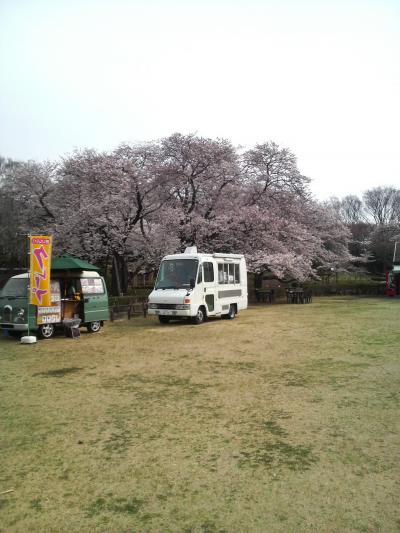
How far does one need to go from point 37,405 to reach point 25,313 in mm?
6460

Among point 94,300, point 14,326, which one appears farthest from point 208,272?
point 14,326

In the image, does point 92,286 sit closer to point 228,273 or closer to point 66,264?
point 66,264

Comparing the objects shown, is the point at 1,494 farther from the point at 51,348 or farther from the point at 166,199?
the point at 166,199

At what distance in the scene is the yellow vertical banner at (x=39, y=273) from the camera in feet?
38.2

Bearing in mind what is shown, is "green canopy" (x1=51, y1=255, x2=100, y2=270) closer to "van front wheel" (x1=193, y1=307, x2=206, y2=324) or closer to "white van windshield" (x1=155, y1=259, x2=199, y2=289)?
"white van windshield" (x1=155, y1=259, x2=199, y2=289)

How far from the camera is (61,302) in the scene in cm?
1320

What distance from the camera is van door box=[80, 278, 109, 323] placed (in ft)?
44.7

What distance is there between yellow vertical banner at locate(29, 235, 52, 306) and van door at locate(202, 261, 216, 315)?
19.2ft

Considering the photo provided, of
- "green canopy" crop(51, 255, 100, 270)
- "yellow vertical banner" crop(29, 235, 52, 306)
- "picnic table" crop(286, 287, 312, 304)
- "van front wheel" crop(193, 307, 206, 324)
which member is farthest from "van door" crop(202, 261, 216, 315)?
"picnic table" crop(286, 287, 312, 304)

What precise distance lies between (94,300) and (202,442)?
993 centimetres

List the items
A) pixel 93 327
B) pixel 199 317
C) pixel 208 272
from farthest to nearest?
pixel 208 272
pixel 199 317
pixel 93 327

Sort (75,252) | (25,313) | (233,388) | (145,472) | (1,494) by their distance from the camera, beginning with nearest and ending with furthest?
(1,494)
(145,472)
(233,388)
(25,313)
(75,252)

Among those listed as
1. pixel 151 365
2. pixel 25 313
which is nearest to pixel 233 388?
pixel 151 365

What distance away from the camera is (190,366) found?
860 centimetres
